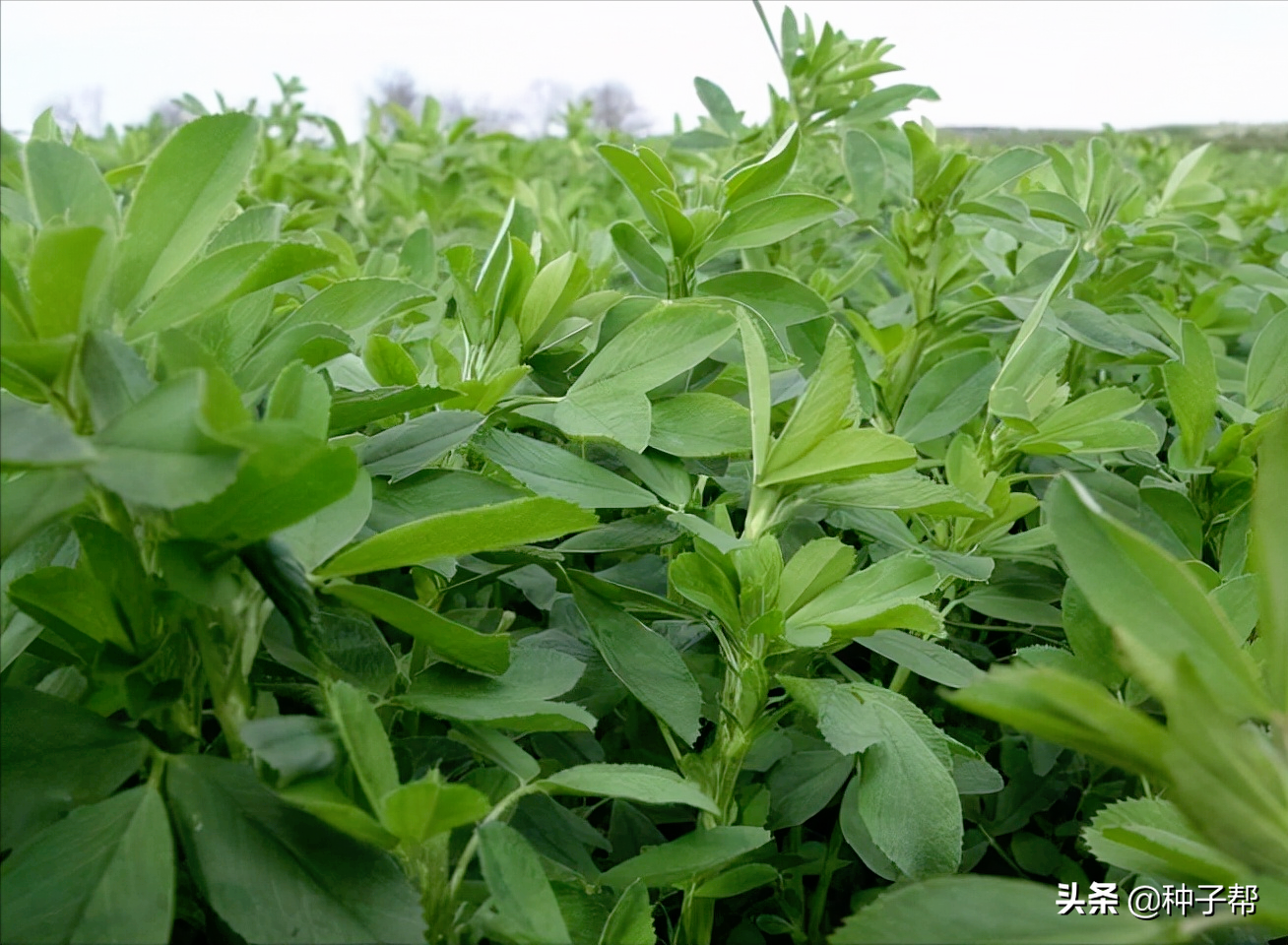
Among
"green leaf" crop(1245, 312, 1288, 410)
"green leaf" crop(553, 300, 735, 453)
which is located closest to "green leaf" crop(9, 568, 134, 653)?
"green leaf" crop(553, 300, 735, 453)

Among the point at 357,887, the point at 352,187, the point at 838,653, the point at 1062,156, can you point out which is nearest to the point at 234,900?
the point at 357,887

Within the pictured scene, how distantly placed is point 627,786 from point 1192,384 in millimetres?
465

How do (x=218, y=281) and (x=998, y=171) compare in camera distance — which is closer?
(x=218, y=281)

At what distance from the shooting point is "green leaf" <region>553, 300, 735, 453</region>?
1.59ft

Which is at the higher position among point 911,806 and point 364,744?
point 364,744

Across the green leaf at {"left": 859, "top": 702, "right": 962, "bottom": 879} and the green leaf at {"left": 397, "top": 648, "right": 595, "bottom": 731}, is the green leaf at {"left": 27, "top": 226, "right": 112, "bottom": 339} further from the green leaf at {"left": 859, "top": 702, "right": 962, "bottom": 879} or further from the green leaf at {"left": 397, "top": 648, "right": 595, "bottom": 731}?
the green leaf at {"left": 859, "top": 702, "right": 962, "bottom": 879}

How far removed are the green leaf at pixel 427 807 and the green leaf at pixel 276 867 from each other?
0.09 feet

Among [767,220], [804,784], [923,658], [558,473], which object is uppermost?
[767,220]

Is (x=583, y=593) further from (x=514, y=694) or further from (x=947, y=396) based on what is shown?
(x=947, y=396)

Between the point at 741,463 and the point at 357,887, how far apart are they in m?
0.39

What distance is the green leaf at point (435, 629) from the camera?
36cm

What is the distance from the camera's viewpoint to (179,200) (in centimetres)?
39

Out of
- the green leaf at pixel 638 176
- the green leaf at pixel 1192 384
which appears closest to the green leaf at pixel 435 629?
the green leaf at pixel 638 176

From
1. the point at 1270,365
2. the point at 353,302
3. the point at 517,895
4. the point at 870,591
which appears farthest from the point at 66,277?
the point at 1270,365
